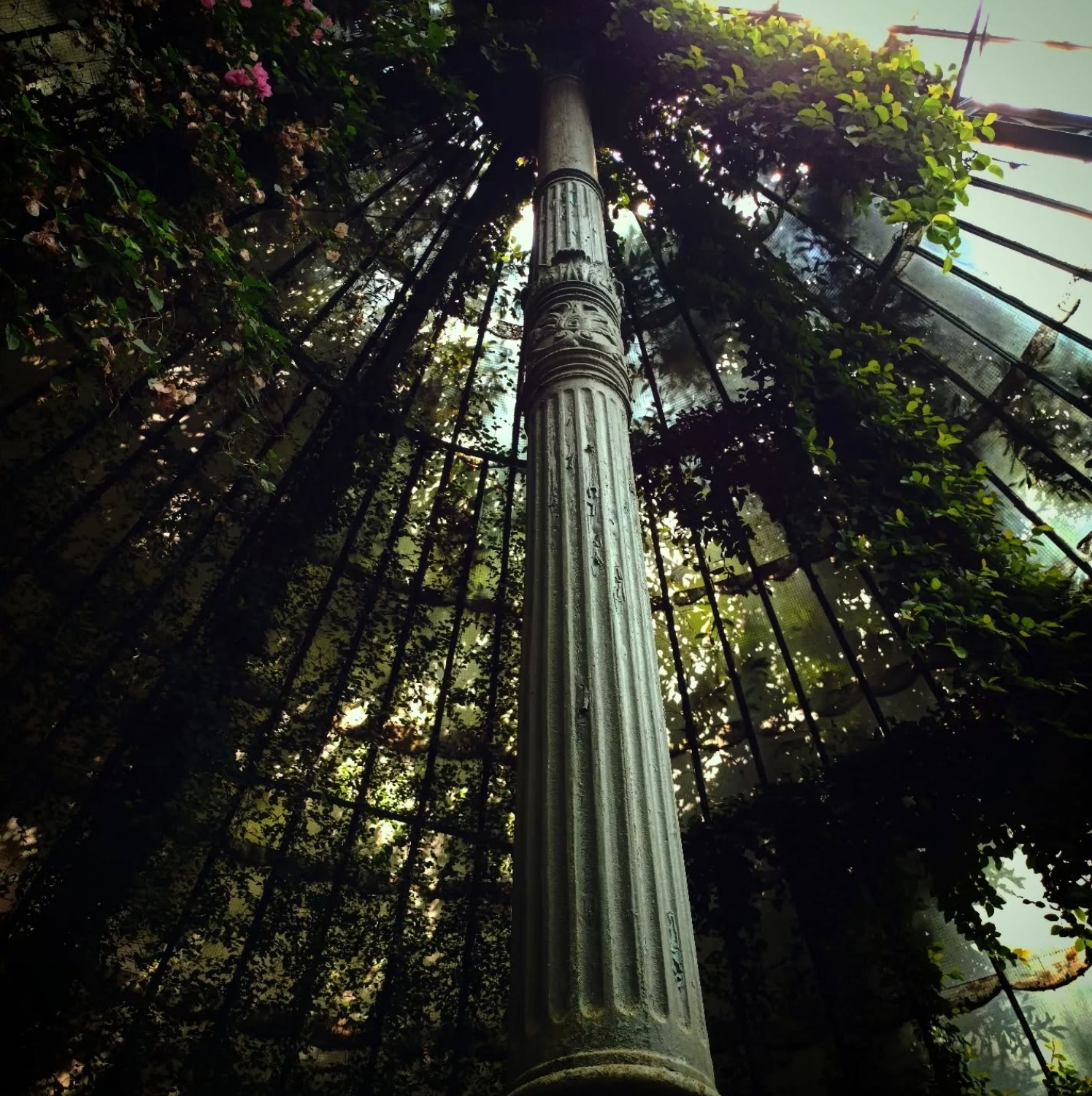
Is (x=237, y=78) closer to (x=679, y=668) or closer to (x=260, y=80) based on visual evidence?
(x=260, y=80)

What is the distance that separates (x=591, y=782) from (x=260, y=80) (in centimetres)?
475

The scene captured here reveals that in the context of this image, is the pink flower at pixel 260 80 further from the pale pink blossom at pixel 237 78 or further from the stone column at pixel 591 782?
the stone column at pixel 591 782

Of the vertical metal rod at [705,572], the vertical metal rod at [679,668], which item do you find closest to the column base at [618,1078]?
the vertical metal rod at [705,572]

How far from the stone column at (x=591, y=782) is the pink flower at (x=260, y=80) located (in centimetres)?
246

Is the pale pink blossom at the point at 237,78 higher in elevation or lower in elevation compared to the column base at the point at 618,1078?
higher

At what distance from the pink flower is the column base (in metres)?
5.38

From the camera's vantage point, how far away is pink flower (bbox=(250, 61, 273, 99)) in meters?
4.61

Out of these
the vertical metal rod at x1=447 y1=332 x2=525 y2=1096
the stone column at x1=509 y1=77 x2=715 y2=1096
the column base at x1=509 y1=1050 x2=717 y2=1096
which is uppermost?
the vertical metal rod at x1=447 y1=332 x2=525 y2=1096

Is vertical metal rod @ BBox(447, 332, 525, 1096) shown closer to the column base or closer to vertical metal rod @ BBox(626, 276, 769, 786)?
vertical metal rod @ BBox(626, 276, 769, 786)

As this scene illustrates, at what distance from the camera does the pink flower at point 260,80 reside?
Answer: 4609 mm

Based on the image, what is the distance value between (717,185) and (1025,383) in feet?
10.7

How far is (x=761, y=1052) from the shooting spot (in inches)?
258

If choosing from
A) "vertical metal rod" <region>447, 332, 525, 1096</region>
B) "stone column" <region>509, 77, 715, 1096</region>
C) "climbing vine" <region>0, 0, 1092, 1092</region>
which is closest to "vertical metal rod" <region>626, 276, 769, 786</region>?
"climbing vine" <region>0, 0, 1092, 1092</region>

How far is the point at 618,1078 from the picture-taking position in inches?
70.9
